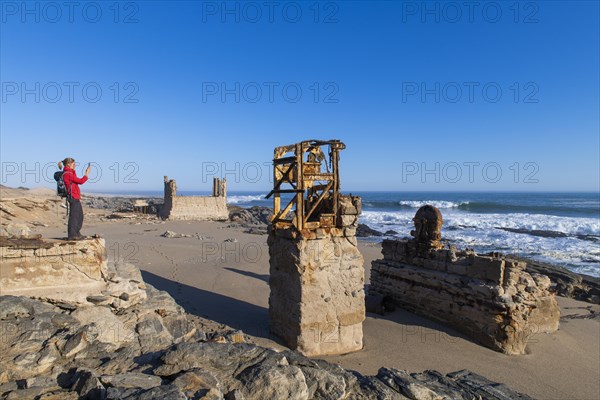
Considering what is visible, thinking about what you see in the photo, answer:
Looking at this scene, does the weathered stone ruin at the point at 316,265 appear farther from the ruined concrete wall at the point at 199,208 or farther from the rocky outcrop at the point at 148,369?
the ruined concrete wall at the point at 199,208

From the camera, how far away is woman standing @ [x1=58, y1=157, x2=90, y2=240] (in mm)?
6094

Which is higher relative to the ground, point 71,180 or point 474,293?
point 71,180

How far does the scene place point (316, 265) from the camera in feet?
22.7

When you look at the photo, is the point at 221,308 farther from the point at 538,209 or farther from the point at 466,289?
the point at 538,209

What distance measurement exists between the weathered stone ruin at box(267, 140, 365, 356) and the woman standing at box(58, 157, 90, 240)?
11.1 feet

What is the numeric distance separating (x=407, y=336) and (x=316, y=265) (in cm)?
303

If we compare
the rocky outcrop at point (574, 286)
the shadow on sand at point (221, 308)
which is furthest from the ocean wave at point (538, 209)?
the shadow on sand at point (221, 308)

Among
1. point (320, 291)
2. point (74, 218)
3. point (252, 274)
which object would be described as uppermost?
Answer: point (74, 218)

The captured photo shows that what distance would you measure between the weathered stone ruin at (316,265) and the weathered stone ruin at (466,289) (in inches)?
101

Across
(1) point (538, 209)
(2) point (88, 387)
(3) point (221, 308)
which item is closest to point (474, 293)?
(3) point (221, 308)

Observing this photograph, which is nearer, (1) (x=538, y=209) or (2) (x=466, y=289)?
(2) (x=466, y=289)

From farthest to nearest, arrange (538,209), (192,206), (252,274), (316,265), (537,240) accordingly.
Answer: (538,209), (192,206), (537,240), (252,274), (316,265)

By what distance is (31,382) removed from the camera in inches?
133

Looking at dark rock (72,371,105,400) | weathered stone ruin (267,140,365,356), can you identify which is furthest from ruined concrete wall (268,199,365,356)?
dark rock (72,371,105,400)
